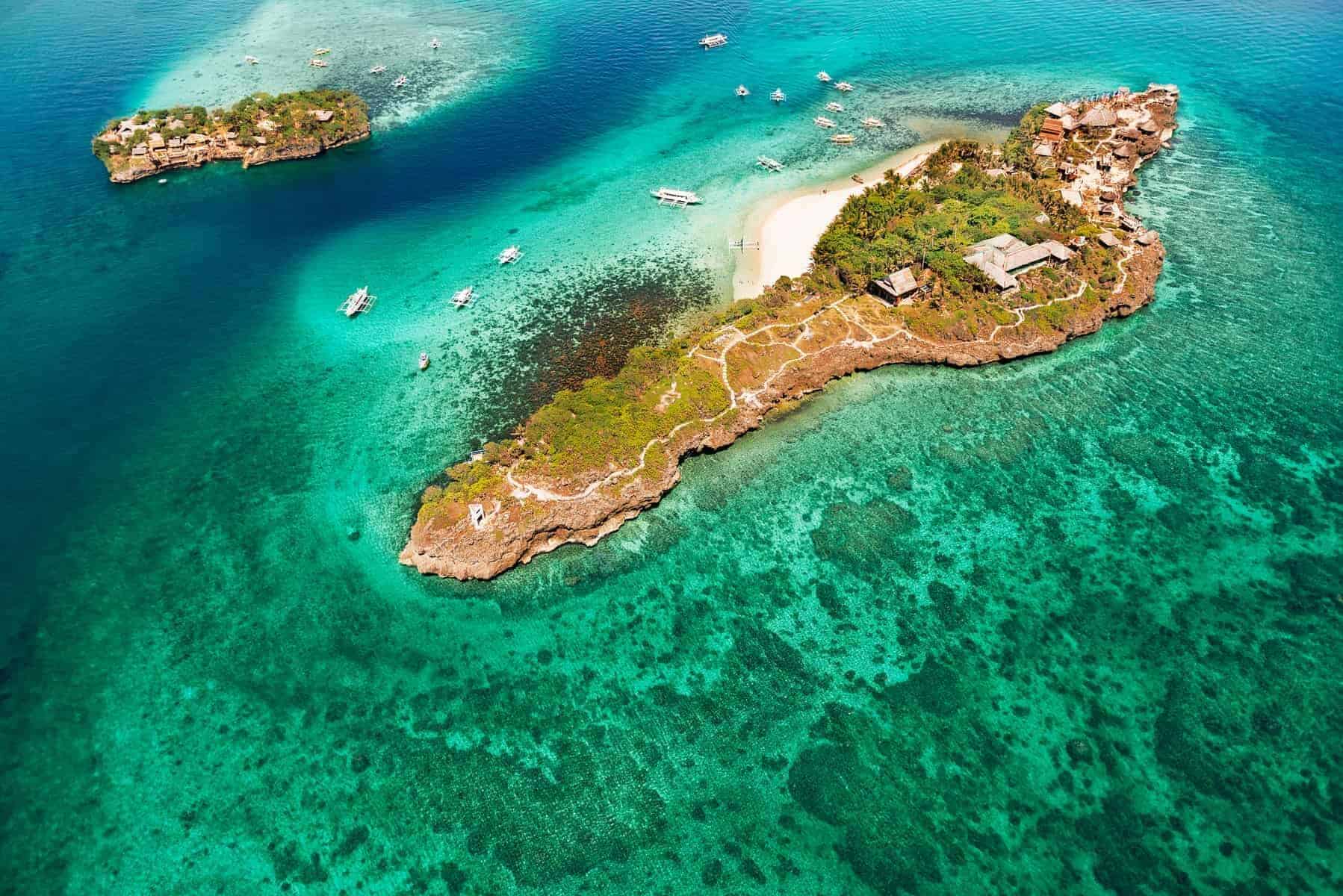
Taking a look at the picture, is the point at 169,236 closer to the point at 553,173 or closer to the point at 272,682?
the point at 553,173

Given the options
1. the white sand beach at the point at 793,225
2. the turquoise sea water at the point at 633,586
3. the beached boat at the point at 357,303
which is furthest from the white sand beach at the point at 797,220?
the beached boat at the point at 357,303

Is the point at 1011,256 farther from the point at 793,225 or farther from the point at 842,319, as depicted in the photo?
the point at 793,225

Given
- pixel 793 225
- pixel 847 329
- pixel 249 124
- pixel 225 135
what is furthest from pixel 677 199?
pixel 225 135

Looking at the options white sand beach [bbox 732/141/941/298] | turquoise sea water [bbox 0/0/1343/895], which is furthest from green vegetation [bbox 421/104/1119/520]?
turquoise sea water [bbox 0/0/1343/895]

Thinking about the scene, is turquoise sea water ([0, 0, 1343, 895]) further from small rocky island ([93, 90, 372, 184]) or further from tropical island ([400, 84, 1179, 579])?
small rocky island ([93, 90, 372, 184])

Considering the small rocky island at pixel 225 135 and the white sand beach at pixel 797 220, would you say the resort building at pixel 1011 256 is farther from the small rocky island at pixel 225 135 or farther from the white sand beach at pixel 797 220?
the small rocky island at pixel 225 135

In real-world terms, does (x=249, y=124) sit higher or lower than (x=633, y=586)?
higher

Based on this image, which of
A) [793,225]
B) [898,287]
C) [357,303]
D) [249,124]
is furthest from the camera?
[249,124]
